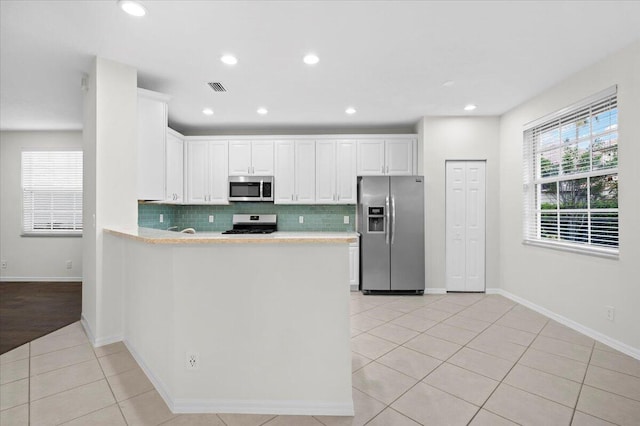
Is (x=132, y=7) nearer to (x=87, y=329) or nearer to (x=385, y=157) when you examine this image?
(x=87, y=329)

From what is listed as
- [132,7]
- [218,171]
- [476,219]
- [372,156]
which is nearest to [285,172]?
[218,171]

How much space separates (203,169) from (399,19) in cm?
367

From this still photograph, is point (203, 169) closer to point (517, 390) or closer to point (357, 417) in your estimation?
point (357, 417)

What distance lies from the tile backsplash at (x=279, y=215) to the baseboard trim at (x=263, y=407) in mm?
3470

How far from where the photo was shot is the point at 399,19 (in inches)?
87.2

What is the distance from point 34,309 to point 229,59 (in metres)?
3.81

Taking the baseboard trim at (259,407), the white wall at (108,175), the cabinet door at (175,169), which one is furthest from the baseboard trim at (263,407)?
the cabinet door at (175,169)

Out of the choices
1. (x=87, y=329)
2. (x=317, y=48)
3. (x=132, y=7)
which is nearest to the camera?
(x=132, y=7)

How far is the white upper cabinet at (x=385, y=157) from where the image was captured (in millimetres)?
4832

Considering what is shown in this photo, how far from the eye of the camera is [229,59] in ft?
9.07

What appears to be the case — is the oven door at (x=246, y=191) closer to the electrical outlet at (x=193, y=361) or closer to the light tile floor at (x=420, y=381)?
the light tile floor at (x=420, y=381)

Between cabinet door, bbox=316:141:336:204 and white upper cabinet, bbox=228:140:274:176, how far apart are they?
74 centimetres

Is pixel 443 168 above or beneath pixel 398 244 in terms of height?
above

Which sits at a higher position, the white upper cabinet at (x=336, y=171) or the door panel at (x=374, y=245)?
the white upper cabinet at (x=336, y=171)
